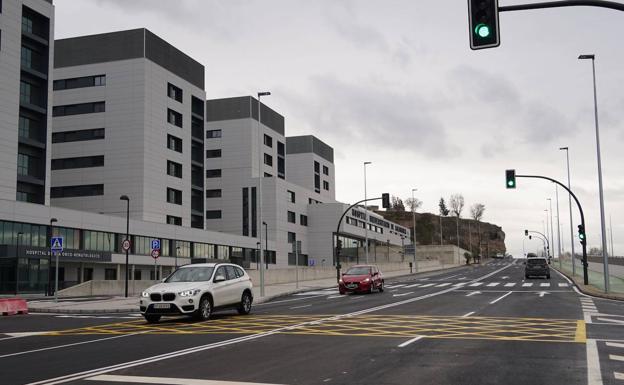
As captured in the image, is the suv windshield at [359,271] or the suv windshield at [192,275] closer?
the suv windshield at [192,275]

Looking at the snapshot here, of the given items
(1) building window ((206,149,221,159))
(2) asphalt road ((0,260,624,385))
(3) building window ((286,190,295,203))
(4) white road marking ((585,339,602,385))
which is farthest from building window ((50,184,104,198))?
(4) white road marking ((585,339,602,385))

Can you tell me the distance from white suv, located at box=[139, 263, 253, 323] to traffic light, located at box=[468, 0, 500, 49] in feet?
32.0

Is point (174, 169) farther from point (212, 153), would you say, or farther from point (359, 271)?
point (359, 271)

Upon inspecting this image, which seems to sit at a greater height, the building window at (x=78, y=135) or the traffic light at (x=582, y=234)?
the building window at (x=78, y=135)

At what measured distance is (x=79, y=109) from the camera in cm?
6488

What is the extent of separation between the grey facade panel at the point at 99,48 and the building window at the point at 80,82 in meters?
1.65

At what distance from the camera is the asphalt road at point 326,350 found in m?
7.88

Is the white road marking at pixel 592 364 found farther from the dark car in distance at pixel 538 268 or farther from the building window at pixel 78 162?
the building window at pixel 78 162

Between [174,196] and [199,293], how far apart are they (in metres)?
53.6

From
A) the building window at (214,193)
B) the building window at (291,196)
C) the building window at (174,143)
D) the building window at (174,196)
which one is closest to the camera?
the building window at (174,196)

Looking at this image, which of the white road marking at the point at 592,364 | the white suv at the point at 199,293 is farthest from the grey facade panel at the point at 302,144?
the white road marking at the point at 592,364

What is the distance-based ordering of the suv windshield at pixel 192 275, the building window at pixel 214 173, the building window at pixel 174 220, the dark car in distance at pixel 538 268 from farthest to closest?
the building window at pixel 214 173 → the building window at pixel 174 220 → the dark car in distance at pixel 538 268 → the suv windshield at pixel 192 275

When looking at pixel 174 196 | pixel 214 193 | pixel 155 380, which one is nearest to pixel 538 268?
pixel 174 196

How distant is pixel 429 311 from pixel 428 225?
Answer: 173 metres
